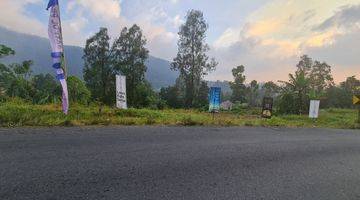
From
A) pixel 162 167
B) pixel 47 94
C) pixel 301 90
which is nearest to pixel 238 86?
pixel 301 90

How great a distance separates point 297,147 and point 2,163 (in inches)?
247

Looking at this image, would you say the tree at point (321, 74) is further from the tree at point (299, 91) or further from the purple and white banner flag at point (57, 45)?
the purple and white banner flag at point (57, 45)

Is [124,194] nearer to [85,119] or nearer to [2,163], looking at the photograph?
[2,163]

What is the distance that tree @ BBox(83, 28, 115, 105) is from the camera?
179ft

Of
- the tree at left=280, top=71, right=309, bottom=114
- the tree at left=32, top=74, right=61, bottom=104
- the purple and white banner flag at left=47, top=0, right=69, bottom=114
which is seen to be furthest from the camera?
the tree at left=280, top=71, right=309, bottom=114

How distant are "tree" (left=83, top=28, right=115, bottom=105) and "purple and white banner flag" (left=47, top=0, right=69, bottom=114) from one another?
41.5 meters

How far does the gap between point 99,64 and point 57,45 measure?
4326cm

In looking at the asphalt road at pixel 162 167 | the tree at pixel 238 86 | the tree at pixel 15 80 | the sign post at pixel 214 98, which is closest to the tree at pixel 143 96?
the tree at pixel 15 80

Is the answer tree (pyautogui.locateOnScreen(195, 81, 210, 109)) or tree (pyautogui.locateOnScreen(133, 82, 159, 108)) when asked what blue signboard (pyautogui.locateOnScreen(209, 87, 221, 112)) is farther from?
tree (pyautogui.locateOnScreen(195, 81, 210, 109))

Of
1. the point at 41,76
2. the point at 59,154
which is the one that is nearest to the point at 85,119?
the point at 59,154

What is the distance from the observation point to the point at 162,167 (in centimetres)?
619

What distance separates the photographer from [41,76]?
82.4 m

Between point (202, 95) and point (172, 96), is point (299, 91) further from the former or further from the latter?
point (172, 96)

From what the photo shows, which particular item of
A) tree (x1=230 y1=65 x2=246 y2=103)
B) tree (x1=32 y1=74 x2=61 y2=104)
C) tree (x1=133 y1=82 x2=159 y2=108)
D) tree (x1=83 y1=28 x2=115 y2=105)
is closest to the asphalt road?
tree (x1=32 y1=74 x2=61 y2=104)
